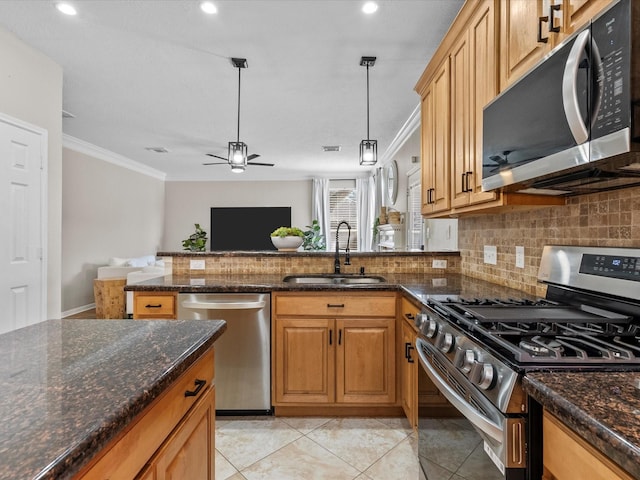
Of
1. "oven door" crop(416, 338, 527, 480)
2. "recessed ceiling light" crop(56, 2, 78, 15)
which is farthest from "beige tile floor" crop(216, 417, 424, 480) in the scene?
"recessed ceiling light" crop(56, 2, 78, 15)

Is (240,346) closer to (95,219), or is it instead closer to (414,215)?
(414,215)

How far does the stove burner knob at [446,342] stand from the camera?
1180 millimetres

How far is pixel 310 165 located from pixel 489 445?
21.5 feet

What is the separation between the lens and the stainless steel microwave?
0.83 m

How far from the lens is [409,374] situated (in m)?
1.98

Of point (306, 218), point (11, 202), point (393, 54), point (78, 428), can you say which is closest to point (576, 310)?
point (78, 428)

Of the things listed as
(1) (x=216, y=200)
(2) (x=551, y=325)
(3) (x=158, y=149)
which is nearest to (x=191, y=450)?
(2) (x=551, y=325)

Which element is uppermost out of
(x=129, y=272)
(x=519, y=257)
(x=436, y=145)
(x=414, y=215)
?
(x=436, y=145)

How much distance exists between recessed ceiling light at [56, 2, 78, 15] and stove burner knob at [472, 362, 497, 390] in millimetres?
3025

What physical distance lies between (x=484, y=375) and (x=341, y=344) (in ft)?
4.34

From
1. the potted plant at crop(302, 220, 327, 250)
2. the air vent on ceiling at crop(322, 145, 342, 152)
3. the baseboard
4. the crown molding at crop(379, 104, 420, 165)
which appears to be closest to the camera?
the crown molding at crop(379, 104, 420, 165)

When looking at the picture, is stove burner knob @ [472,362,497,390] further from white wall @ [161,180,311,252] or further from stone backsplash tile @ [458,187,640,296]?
white wall @ [161,180,311,252]

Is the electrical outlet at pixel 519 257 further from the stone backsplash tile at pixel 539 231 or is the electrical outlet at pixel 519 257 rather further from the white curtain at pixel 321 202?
the white curtain at pixel 321 202

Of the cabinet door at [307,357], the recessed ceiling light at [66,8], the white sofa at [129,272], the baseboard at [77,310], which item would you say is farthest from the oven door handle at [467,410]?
the baseboard at [77,310]
